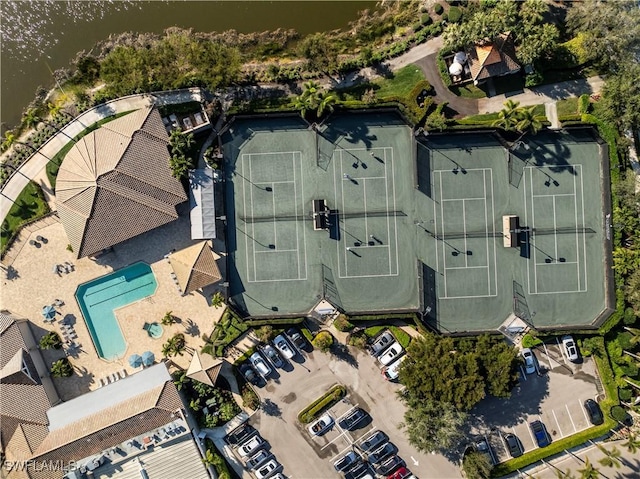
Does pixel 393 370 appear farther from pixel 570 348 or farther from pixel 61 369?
pixel 61 369

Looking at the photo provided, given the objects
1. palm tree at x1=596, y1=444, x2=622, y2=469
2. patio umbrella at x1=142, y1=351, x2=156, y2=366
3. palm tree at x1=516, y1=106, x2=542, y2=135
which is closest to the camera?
palm tree at x1=516, y1=106, x2=542, y2=135

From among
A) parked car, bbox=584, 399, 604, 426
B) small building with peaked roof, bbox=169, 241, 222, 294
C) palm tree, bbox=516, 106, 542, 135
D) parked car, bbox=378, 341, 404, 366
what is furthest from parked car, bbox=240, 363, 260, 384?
palm tree, bbox=516, 106, 542, 135

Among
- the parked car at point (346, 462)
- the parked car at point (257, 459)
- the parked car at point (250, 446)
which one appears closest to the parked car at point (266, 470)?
the parked car at point (257, 459)

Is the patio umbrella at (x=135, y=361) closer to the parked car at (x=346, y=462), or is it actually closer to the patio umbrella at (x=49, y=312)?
the patio umbrella at (x=49, y=312)

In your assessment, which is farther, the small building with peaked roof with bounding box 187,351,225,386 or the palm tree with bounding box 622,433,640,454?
the small building with peaked roof with bounding box 187,351,225,386

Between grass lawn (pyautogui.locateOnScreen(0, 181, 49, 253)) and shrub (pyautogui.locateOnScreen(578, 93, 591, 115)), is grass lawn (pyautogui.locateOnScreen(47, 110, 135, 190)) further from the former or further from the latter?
shrub (pyautogui.locateOnScreen(578, 93, 591, 115))

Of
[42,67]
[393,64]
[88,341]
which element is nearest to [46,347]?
[88,341]

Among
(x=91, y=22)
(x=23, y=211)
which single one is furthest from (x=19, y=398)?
(x=91, y=22)
